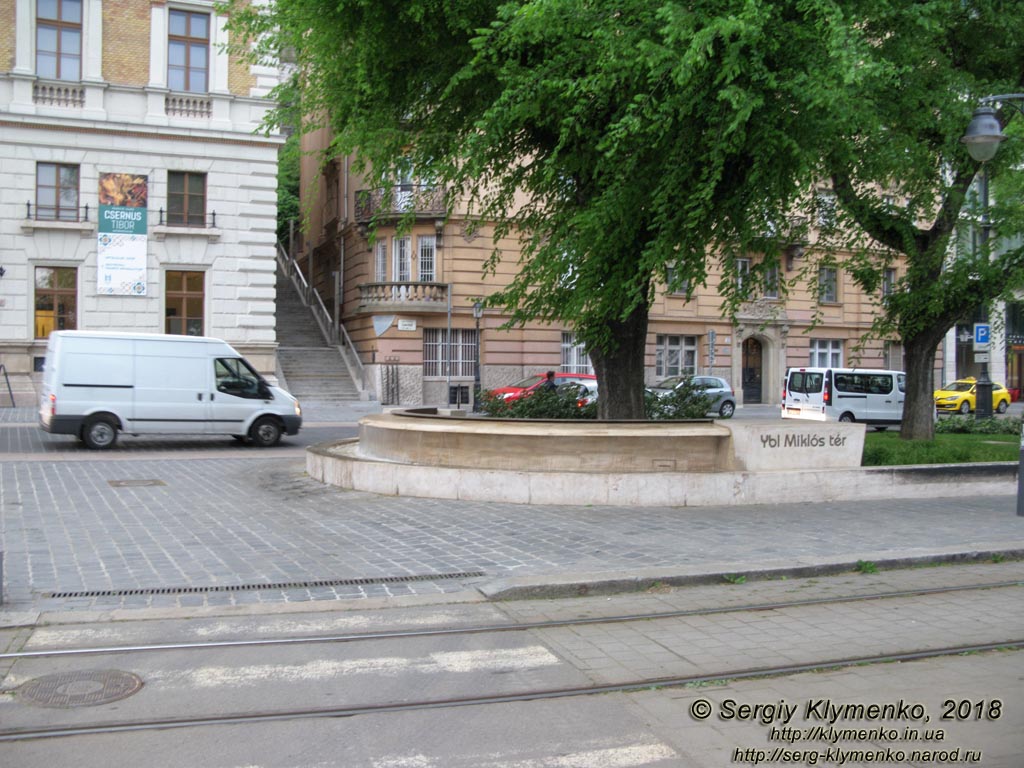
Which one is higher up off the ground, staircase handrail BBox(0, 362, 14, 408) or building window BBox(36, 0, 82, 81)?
building window BBox(36, 0, 82, 81)

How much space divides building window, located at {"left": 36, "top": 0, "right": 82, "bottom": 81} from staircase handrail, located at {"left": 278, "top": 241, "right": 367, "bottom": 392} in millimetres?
13546

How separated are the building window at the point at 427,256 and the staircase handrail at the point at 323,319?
4.15 meters

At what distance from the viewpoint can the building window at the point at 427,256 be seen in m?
36.3

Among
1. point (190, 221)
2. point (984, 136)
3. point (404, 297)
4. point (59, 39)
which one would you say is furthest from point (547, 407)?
point (59, 39)

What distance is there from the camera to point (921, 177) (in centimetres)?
1516

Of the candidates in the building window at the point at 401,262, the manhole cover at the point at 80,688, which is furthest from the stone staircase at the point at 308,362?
the manhole cover at the point at 80,688

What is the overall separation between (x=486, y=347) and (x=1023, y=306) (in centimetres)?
2026

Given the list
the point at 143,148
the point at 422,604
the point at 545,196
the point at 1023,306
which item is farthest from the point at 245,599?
the point at 143,148

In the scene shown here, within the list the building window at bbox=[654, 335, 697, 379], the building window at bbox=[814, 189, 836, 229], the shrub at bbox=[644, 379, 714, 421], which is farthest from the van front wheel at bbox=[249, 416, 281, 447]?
the building window at bbox=[654, 335, 697, 379]

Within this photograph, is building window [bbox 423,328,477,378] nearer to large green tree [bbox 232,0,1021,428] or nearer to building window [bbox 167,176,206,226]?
building window [bbox 167,176,206,226]

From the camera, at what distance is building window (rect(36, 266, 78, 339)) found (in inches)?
1130

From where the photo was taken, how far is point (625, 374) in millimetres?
13938

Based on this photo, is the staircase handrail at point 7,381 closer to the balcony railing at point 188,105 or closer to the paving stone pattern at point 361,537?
the balcony railing at point 188,105

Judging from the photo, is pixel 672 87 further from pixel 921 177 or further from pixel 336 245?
pixel 336 245
